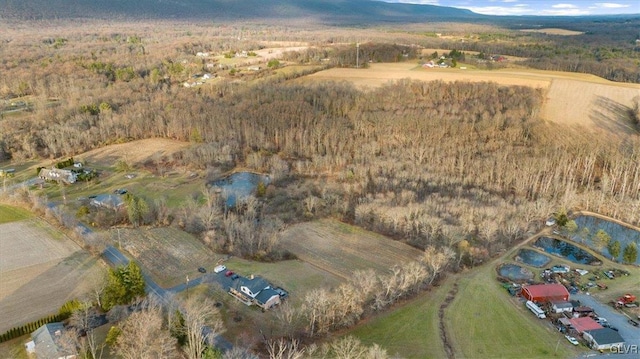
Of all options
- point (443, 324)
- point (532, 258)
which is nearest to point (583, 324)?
point (443, 324)

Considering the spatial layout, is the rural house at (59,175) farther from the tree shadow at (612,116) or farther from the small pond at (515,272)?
the tree shadow at (612,116)

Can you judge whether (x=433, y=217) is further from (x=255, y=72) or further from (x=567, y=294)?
(x=255, y=72)

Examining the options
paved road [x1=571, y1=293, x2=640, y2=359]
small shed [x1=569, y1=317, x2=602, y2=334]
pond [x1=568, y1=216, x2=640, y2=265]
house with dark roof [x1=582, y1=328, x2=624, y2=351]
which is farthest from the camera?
pond [x1=568, y1=216, x2=640, y2=265]

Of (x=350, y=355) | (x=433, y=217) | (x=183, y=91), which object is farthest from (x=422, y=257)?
(x=183, y=91)

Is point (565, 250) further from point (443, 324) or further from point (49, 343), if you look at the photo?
point (49, 343)

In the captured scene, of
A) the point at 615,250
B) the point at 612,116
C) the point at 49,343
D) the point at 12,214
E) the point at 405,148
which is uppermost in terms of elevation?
the point at 612,116

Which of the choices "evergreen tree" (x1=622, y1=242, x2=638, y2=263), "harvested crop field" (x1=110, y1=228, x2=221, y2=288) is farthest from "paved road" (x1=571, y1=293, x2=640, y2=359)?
"harvested crop field" (x1=110, y1=228, x2=221, y2=288)

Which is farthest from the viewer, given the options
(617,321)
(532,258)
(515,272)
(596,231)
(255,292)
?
(596,231)

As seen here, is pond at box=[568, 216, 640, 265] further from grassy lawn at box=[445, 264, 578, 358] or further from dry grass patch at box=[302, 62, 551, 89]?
dry grass patch at box=[302, 62, 551, 89]
